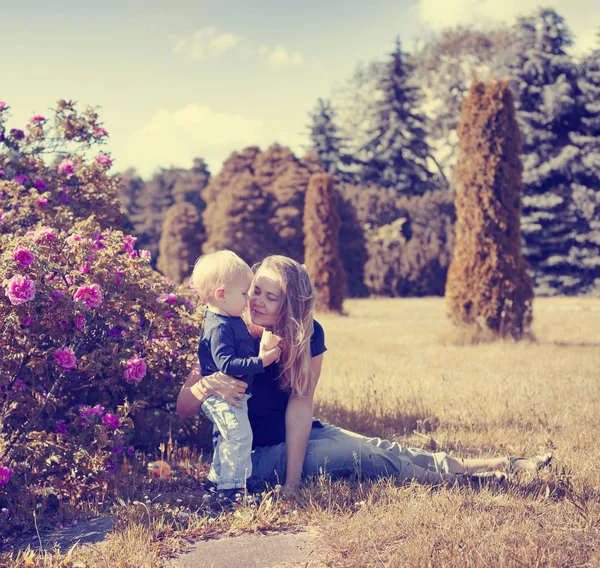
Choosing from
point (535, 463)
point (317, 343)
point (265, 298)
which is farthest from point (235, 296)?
point (535, 463)

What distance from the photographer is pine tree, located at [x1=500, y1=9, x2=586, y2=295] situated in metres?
27.8

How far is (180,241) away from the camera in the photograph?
30.7 m

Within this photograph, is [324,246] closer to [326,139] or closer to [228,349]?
[228,349]

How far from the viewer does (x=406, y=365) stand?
8.50 m

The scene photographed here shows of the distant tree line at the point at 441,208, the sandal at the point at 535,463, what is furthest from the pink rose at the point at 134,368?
the distant tree line at the point at 441,208

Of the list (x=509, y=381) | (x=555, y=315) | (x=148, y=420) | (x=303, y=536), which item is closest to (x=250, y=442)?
(x=303, y=536)

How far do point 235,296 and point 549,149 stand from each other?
28.1 meters

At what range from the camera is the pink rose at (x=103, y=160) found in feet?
18.4

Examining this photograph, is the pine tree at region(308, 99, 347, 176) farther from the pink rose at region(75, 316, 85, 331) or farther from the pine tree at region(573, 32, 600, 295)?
the pink rose at region(75, 316, 85, 331)

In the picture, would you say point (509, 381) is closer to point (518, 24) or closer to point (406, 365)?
point (406, 365)

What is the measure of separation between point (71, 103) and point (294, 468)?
3.86 metres

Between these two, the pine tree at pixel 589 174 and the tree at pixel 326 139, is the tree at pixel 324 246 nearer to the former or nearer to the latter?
the pine tree at pixel 589 174

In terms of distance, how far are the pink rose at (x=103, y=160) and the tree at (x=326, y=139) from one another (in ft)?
107

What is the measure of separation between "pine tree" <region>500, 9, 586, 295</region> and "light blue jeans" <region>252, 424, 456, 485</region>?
25691 mm
